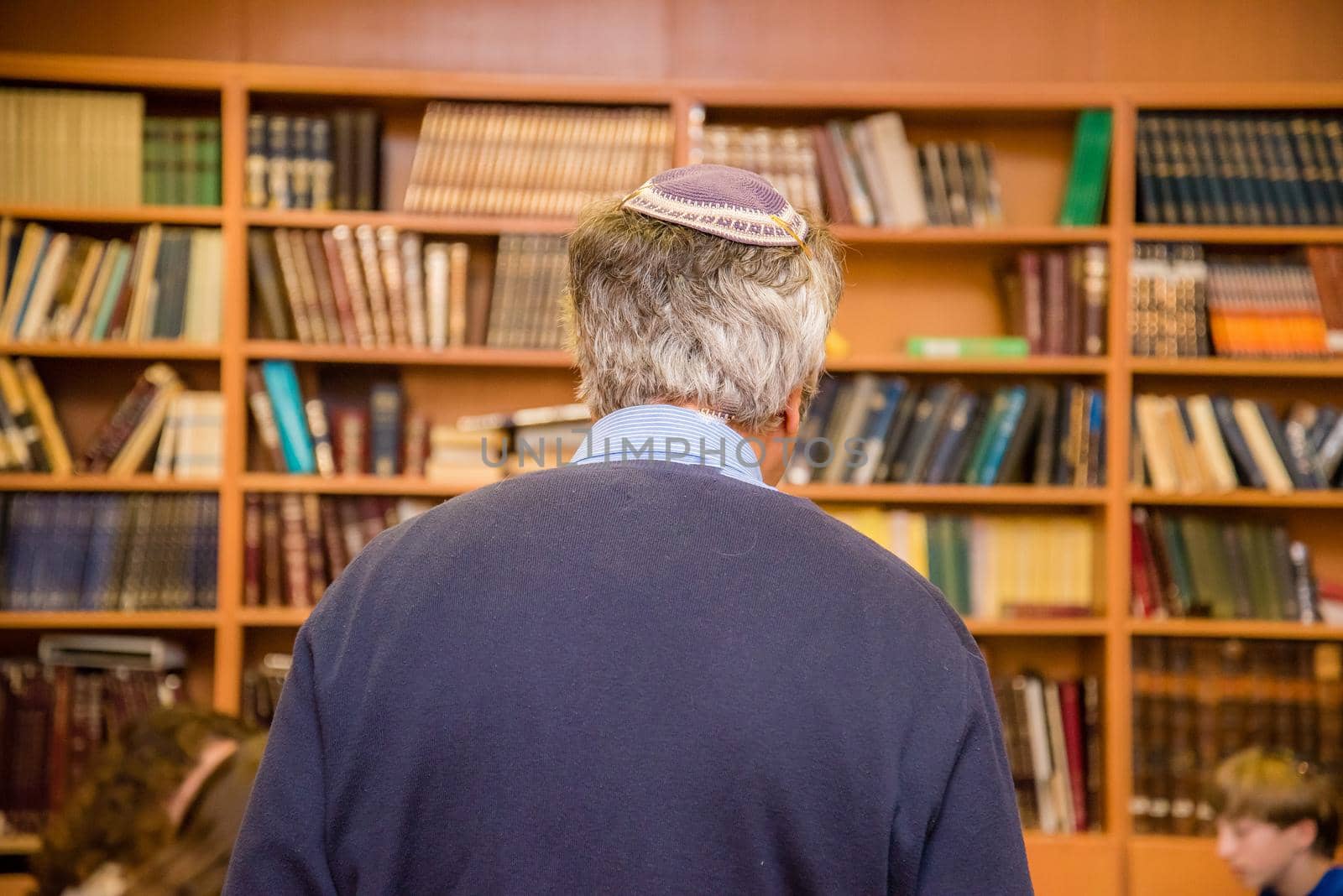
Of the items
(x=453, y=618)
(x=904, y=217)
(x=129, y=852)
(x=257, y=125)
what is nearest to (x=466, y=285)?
(x=257, y=125)

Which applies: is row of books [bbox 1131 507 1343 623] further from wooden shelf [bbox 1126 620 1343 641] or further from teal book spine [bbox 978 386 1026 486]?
teal book spine [bbox 978 386 1026 486]

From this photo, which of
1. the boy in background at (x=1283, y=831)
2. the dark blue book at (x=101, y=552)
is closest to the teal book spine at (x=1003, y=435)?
the boy in background at (x=1283, y=831)

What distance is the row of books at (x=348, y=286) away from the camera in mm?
2963

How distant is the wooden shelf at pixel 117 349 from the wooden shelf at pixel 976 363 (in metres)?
1.59

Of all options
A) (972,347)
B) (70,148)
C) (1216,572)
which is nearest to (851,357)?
(972,347)

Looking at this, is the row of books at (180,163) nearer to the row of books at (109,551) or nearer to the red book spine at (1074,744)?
the row of books at (109,551)

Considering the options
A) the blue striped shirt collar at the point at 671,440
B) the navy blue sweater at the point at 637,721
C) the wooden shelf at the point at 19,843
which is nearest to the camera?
the navy blue sweater at the point at 637,721

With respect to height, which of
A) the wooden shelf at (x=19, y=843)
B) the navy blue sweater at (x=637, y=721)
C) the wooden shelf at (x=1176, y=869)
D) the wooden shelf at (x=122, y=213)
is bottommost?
the wooden shelf at (x=1176, y=869)

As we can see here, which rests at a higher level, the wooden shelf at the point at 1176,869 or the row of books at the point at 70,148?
the row of books at the point at 70,148

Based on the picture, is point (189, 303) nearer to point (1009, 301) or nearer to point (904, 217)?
point (904, 217)

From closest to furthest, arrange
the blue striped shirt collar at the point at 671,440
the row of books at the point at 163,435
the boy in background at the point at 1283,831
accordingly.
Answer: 1. the blue striped shirt collar at the point at 671,440
2. the boy in background at the point at 1283,831
3. the row of books at the point at 163,435

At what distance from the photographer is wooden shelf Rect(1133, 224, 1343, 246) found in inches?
118

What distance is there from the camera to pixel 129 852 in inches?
69.4

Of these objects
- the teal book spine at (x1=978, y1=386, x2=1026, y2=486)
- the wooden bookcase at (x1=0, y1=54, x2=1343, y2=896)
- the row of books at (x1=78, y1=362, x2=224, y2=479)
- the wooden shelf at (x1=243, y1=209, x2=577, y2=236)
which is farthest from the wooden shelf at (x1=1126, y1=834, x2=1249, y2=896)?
the row of books at (x1=78, y1=362, x2=224, y2=479)
